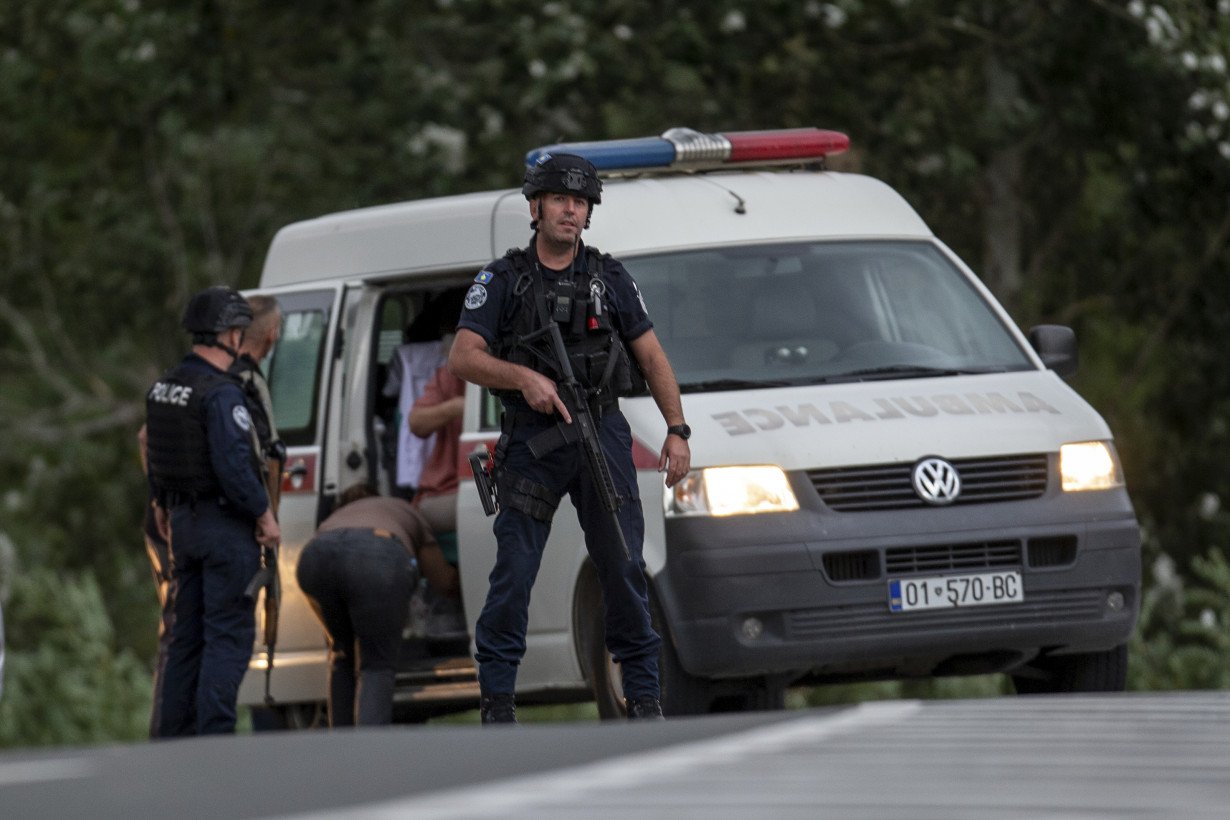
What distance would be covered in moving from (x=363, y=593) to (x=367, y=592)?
0.7 inches

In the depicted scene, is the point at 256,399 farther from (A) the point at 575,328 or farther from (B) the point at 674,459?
(B) the point at 674,459

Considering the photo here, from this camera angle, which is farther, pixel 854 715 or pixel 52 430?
pixel 52 430

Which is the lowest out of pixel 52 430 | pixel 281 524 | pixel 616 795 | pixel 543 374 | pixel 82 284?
pixel 52 430

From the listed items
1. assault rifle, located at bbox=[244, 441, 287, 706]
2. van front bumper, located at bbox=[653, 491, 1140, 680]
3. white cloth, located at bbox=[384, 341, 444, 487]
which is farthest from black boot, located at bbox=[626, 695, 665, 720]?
white cloth, located at bbox=[384, 341, 444, 487]

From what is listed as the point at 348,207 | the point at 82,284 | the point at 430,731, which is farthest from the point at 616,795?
the point at 82,284

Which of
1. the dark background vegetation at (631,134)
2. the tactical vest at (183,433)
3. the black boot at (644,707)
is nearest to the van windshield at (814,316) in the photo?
the black boot at (644,707)

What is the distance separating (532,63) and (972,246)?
13.9ft

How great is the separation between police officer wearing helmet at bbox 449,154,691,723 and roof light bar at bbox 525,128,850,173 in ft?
4.82

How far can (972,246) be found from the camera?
698 inches

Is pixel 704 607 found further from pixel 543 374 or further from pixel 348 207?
pixel 348 207

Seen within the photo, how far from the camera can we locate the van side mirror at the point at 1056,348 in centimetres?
869

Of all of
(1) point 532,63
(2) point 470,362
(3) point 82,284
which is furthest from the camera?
(3) point 82,284

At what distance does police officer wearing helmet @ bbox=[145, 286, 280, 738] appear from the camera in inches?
337

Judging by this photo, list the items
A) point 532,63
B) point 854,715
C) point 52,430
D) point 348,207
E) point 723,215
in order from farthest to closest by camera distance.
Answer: point 52,430 < point 348,207 < point 532,63 < point 723,215 < point 854,715
